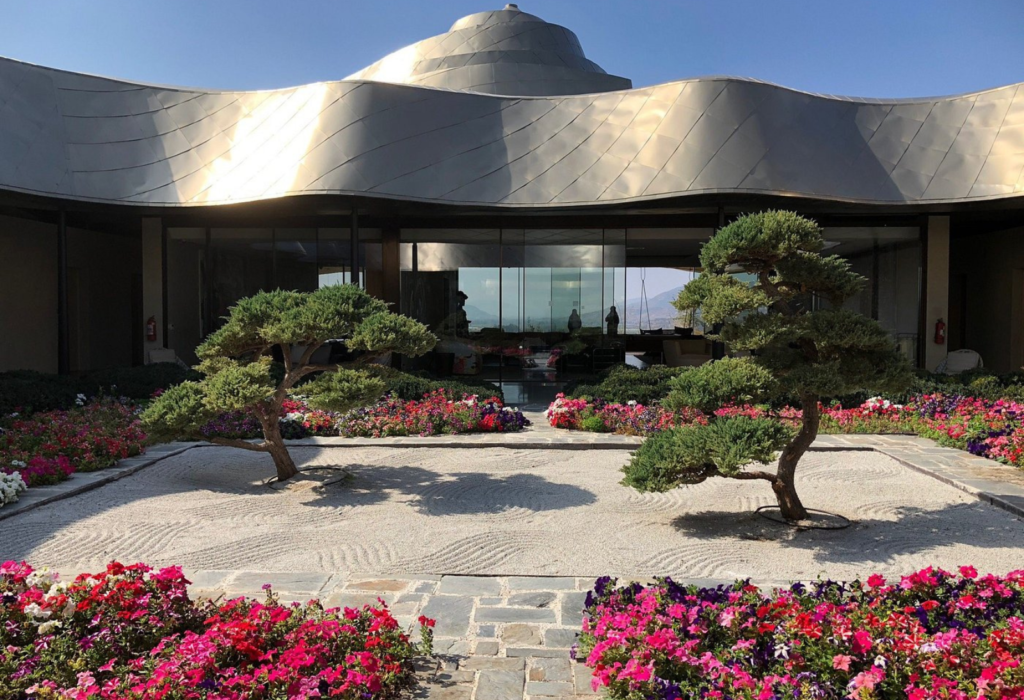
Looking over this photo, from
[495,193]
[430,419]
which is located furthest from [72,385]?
[495,193]

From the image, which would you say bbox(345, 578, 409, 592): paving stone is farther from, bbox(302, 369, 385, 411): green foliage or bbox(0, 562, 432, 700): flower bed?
bbox(302, 369, 385, 411): green foliage

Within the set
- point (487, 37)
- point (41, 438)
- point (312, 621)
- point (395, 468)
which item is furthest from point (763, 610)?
point (487, 37)

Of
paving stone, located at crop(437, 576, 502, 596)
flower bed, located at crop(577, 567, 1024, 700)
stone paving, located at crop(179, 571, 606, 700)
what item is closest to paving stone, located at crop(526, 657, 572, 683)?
stone paving, located at crop(179, 571, 606, 700)

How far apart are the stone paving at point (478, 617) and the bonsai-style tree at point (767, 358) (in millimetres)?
1452

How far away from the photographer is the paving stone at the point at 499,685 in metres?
3.24

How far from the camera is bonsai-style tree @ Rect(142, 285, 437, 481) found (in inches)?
263

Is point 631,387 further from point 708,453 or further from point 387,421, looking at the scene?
point 708,453

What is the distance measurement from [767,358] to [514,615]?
3.08 meters

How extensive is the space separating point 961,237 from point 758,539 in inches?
709

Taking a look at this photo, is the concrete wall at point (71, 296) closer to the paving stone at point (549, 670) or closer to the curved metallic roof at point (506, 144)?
the curved metallic roof at point (506, 144)

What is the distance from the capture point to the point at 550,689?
330cm

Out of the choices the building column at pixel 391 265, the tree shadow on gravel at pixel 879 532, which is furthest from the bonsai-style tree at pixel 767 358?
the building column at pixel 391 265

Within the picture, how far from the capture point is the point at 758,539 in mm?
5668

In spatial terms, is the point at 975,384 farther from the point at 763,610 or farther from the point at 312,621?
the point at 312,621
